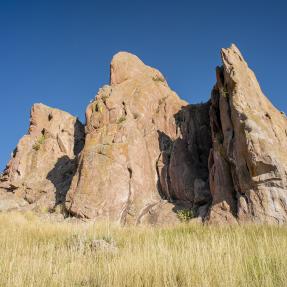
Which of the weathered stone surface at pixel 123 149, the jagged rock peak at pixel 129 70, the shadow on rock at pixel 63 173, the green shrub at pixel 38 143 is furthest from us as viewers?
the green shrub at pixel 38 143

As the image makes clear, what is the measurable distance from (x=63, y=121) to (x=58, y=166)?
15.7ft

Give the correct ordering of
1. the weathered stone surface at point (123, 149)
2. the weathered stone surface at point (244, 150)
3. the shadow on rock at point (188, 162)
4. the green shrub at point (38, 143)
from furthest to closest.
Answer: the green shrub at point (38, 143)
the weathered stone surface at point (123, 149)
the shadow on rock at point (188, 162)
the weathered stone surface at point (244, 150)

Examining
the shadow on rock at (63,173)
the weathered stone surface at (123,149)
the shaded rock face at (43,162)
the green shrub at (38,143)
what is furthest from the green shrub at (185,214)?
the green shrub at (38,143)

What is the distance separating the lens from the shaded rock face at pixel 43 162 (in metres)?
25.5

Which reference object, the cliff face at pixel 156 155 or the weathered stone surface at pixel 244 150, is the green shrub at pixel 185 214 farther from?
the weathered stone surface at pixel 244 150

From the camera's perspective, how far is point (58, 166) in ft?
91.3

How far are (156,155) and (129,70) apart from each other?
9260 mm

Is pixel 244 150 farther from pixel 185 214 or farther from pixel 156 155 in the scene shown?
pixel 156 155

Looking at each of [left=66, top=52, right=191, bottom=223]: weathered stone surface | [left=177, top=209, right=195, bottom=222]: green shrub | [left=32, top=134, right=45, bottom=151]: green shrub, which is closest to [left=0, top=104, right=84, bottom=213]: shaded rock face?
[left=32, top=134, right=45, bottom=151]: green shrub

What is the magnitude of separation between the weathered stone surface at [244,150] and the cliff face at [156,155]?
0.04m

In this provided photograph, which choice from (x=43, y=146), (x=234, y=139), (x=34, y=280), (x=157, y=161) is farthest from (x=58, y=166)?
(x=34, y=280)

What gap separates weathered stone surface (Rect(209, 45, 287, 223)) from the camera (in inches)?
558

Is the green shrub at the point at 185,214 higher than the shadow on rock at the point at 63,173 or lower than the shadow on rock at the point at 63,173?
lower

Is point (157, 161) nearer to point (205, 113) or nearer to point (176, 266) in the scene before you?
point (205, 113)
